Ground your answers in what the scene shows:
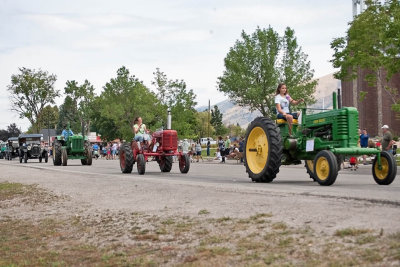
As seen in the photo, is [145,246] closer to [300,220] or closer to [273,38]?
[300,220]

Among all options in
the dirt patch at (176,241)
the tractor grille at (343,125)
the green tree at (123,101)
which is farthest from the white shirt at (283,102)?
the green tree at (123,101)

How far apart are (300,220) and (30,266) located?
365 cm

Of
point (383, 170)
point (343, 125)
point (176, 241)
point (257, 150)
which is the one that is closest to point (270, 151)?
point (257, 150)

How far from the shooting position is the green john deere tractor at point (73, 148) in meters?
31.9

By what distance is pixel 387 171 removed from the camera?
38.2 ft

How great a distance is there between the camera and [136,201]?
35.7ft

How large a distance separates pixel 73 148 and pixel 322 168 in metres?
23.0

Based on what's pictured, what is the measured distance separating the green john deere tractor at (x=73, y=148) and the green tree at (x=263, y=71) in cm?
2600

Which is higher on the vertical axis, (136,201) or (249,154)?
(249,154)

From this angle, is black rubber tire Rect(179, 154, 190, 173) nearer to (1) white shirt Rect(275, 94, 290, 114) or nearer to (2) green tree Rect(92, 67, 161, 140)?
(1) white shirt Rect(275, 94, 290, 114)

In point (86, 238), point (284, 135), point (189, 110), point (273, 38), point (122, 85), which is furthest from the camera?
point (122, 85)

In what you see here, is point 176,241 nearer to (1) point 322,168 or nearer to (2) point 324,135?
(1) point 322,168

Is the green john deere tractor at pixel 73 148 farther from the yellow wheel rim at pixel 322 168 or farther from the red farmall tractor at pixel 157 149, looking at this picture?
the yellow wheel rim at pixel 322 168

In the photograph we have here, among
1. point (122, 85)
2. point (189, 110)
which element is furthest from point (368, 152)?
point (122, 85)
